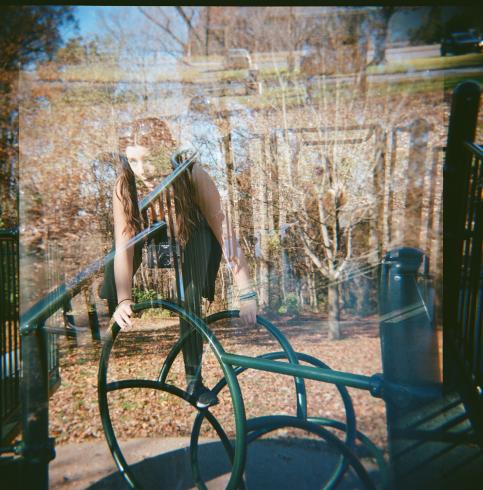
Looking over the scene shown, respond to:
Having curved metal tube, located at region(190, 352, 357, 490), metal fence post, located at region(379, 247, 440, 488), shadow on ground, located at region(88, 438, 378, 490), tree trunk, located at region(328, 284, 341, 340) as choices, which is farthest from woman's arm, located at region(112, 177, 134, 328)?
metal fence post, located at region(379, 247, 440, 488)

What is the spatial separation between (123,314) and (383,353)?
132 cm

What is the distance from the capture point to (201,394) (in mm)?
2225

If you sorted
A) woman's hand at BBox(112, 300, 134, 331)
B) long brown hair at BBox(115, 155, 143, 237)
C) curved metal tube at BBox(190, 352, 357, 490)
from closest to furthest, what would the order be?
curved metal tube at BBox(190, 352, 357, 490) < woman's hand at BBox(112, 300, 134, 331) < long brown hair at BBox(115, 155, 143, 237)

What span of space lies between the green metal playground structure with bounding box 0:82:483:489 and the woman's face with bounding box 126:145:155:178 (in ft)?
0.34

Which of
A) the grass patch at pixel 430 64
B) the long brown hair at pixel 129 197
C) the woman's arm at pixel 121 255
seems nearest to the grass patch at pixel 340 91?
the grass patch at pixel 430 64

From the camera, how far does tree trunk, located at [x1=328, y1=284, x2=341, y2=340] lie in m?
2.46

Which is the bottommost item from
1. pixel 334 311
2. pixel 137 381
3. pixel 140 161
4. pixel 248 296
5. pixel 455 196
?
pixel 137 381

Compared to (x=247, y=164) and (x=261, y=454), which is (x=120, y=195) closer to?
(x=247, y=164)

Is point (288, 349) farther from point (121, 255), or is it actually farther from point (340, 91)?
point (340, 91)

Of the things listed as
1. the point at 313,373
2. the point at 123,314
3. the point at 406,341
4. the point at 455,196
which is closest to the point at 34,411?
the point at 123,314

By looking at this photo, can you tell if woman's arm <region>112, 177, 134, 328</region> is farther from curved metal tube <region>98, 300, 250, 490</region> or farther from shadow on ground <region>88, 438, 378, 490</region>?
shadow on ground <region>88, 438, 378, 490</region>

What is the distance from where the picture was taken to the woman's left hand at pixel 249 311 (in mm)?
2287

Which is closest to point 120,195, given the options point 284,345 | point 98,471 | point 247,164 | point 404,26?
point 247,164

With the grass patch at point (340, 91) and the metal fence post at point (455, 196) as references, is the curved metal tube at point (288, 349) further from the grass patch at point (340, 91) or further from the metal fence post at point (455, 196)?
the grass patch at point (340, 91)
